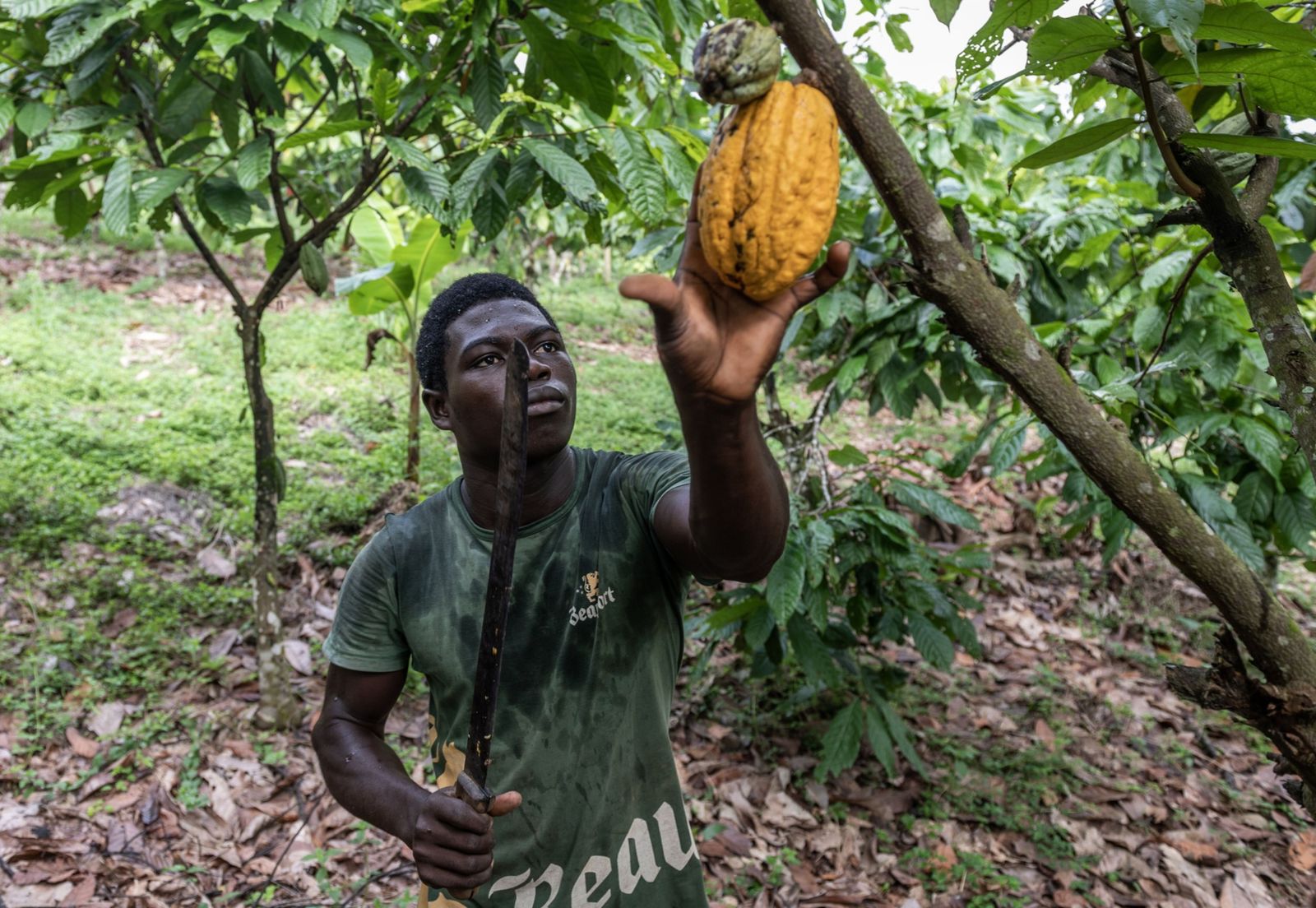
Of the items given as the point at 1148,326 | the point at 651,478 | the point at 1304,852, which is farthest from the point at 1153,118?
the point at 1304,852

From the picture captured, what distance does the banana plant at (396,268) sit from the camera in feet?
13.6

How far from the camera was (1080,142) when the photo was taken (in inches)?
34.9

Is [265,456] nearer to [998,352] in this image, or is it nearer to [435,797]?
[435,797]

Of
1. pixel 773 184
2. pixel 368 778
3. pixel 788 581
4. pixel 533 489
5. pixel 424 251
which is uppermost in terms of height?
pixel 773 184

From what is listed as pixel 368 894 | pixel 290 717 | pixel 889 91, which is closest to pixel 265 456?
pixel 290 717

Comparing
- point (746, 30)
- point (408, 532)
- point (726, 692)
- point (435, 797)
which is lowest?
point (726, 692)

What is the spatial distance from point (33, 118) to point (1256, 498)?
10.9ft

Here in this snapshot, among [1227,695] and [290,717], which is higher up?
[1227,695]

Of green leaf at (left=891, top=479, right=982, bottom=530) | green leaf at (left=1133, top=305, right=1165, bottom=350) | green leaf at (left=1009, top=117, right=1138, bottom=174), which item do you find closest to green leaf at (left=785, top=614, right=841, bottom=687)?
green leaf at (left=891, top=479, right=982, bottom=530)

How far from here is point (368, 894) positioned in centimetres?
255

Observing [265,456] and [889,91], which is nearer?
[265,456]

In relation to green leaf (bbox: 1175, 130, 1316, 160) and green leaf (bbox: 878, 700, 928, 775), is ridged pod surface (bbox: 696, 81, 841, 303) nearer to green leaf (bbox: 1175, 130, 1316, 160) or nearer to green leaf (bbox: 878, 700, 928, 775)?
green leaf (bbox: 1175, 130, 1316, 160)

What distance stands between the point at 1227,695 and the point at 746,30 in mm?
777

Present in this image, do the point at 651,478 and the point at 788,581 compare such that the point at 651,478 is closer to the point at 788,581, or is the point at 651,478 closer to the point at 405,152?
the point at 788,581
